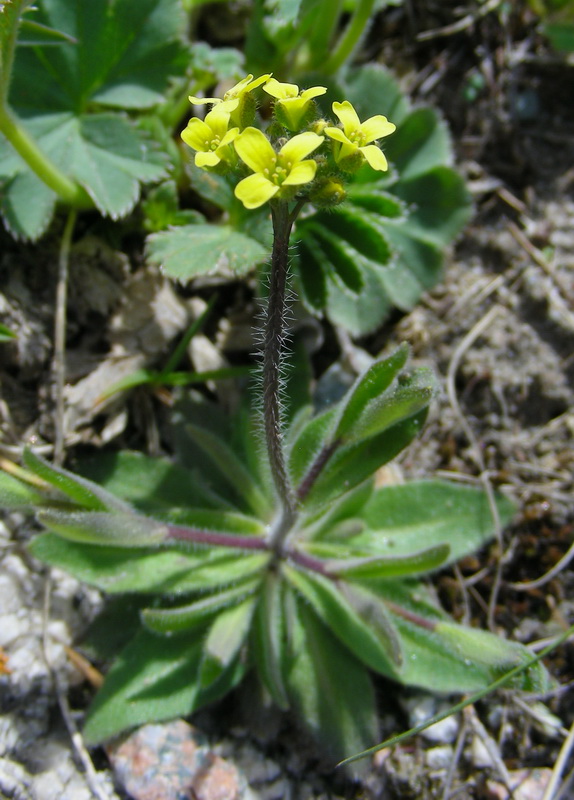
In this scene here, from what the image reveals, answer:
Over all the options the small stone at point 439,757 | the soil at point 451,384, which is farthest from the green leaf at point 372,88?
the small stone at point 439,757

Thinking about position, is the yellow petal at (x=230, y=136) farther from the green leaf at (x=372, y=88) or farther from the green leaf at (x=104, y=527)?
the green leaf at (x=372, y=88)

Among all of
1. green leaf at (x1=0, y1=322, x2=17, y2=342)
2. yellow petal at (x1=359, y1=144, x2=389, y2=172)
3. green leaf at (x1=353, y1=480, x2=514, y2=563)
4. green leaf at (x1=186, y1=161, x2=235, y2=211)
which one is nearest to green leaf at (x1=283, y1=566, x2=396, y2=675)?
green leaf at (x1=353, y1=480, x2=514, y2=563)

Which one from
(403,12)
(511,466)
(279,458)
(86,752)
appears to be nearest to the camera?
(279,458)

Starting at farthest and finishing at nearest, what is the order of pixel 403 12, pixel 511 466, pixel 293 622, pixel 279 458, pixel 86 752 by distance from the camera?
pixel 403 12, pixel 511 466, pixel 293 622, pixel 86 752, pixel 279 458

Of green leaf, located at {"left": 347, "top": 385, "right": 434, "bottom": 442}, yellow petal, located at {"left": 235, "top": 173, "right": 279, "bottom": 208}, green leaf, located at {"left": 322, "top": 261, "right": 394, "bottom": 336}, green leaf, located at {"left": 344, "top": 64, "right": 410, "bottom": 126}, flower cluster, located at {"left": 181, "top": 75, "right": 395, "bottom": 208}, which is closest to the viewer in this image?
yellow petal, located at {"left": 235, "top": 173, "right": 279, "bottom": 208}

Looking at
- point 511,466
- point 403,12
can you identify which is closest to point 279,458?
point 511,466

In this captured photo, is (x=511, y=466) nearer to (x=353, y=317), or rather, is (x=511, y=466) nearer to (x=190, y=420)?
(x=353, y=317)

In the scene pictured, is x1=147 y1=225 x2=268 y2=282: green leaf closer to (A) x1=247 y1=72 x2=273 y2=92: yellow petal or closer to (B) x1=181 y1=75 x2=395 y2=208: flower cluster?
(B) x1=181 y1=75 x2=395 y2=208: flower cluster

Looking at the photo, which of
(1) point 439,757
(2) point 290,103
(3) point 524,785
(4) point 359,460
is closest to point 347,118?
(2) point 290,103

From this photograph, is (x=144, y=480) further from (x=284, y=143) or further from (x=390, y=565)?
(x=284, y=143)
